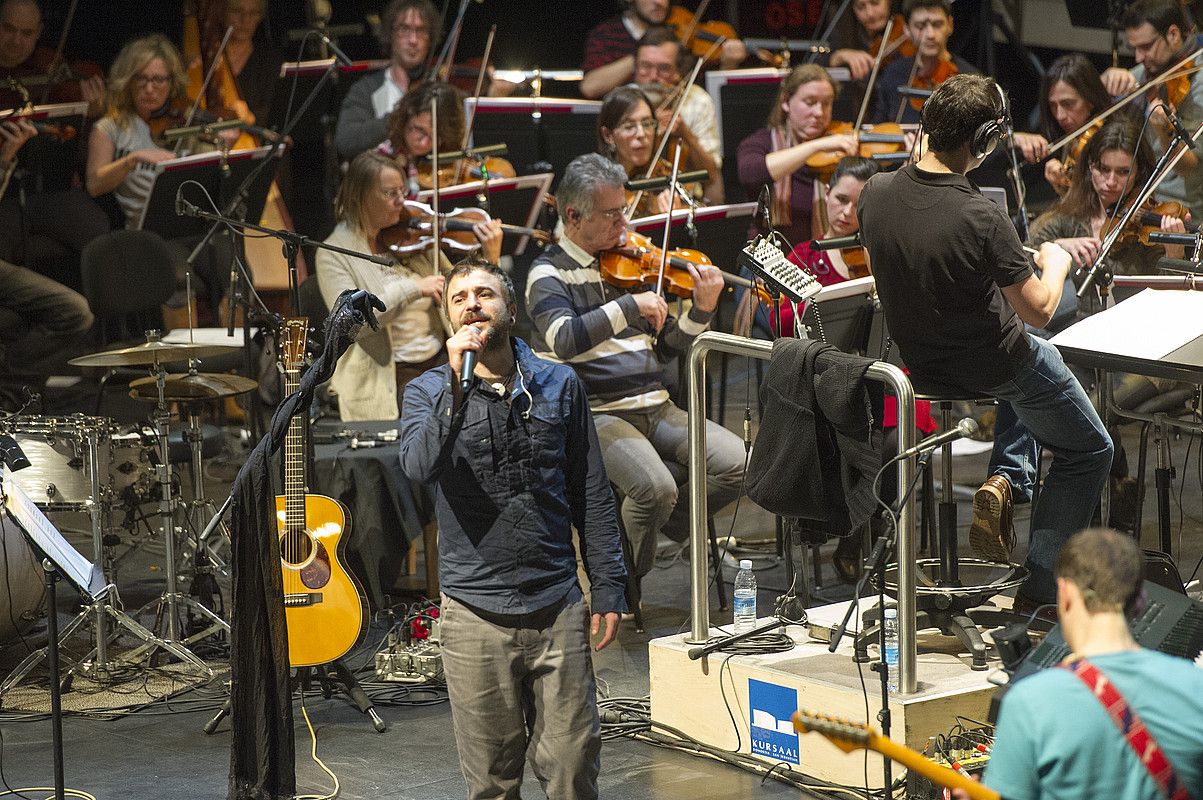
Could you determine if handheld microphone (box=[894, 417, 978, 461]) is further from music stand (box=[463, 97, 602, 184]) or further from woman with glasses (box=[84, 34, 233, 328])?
woman with glasses (box=[84, 34, 233, 328])

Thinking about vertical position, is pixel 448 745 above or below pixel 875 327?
below

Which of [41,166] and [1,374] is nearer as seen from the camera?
[1,374]

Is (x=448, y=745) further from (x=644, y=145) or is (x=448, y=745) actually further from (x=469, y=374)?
(x=644, y=145)

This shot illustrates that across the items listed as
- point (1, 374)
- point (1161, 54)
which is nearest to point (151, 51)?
point (1, 374)

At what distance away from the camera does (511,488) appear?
3.66m

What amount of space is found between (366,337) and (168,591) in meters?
1.36

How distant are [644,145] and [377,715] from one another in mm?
3030

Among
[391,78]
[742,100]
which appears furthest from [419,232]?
[742,100]

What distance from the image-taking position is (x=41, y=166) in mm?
8422

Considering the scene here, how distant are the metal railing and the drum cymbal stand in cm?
177

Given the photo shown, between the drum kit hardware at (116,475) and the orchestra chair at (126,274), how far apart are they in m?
1.73

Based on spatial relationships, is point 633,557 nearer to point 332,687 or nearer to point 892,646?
point 332,687

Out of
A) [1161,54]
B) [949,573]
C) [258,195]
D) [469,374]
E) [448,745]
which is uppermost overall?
[1161,54]

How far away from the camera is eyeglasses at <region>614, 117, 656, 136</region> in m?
6.89
